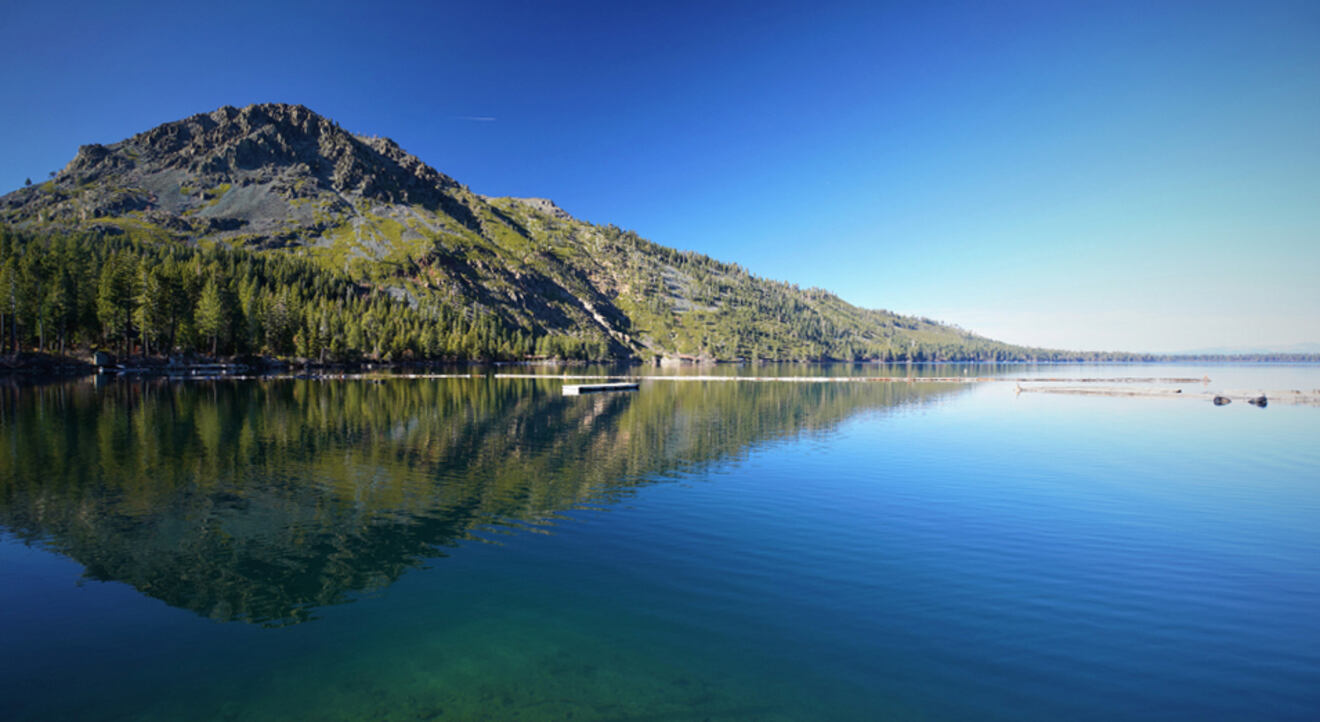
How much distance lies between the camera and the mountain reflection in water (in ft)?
67.7

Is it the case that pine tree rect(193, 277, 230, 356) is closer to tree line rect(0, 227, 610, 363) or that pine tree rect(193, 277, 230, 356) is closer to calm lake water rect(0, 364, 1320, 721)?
tree line rect(0, 227, 610, 363)

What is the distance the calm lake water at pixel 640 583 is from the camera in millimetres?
13328

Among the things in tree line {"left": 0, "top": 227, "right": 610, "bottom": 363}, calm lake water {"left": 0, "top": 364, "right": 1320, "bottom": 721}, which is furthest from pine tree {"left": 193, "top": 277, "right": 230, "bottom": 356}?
calm lake water {"left": 0, "top": 364, "right": 1320, "bottom": 721}

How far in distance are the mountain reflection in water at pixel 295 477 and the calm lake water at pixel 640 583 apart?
0.75ft

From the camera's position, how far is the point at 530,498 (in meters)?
31.5

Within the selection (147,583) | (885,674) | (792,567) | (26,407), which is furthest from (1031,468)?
(26,407)

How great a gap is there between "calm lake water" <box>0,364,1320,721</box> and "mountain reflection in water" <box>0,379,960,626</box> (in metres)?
0.23

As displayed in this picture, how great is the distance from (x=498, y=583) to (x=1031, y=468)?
40771 mm

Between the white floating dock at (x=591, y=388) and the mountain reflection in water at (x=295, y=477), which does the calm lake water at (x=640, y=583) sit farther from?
the white floating dock at (x=591, y=388)

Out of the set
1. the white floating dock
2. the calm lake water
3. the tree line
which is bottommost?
the calm lake water

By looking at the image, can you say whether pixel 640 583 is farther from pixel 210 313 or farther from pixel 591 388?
pixel 210 313

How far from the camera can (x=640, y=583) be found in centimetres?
2003

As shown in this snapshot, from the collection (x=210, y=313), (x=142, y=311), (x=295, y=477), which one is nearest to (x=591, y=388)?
(x=295, y=477)

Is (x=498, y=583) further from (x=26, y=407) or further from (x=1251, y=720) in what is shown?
(x=26, y=407)
